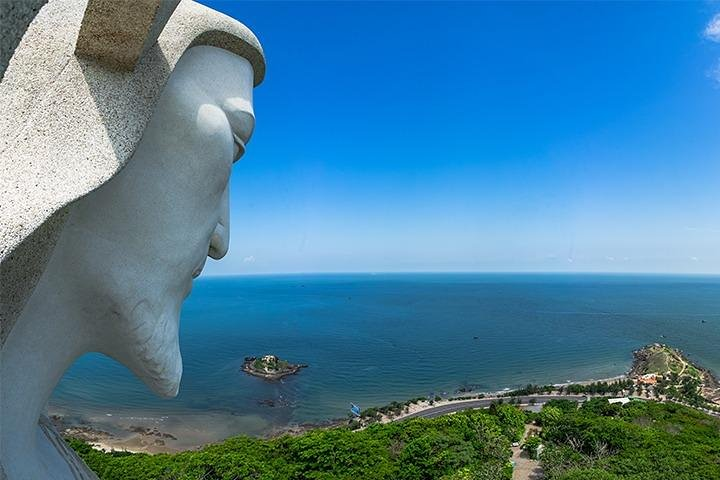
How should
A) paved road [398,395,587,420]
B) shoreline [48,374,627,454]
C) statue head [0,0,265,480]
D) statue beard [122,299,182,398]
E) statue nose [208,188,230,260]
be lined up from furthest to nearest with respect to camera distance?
paved road [398,395,587,420], shoreline [48,374,627,454], statue nose [208,188,230,260], statue beard [122,299,182,398], statue head [0,0,265,480]

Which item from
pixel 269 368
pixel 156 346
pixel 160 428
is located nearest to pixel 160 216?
pixel 156 346

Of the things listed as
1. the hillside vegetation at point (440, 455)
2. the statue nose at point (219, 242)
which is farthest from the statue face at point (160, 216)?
the hillside vegetation at point (440, 455)

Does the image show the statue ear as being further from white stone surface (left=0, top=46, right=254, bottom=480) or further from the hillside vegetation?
the hillside vegetation

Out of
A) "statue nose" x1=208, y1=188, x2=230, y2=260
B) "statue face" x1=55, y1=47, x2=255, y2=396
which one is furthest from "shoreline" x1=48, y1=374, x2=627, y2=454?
"statue face" x1=55, y1=47, x2=255, y2=396

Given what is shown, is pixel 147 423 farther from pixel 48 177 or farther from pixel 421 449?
pixel 48 177

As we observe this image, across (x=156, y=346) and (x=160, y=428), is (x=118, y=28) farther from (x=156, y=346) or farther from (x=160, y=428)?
(x=160, y=428)

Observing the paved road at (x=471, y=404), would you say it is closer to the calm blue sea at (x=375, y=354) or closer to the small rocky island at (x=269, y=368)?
the calm blue sea at (x=375, y=354)

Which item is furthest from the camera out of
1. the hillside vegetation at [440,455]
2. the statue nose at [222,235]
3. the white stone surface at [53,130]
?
the hillside vegetation at [440,455]

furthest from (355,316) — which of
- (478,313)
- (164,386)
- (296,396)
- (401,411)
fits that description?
(164,386)
